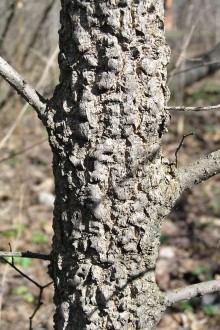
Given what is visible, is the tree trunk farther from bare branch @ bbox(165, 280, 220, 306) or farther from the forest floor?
the forest floor

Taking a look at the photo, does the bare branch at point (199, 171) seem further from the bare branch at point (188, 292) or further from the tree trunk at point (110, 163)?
the bare branch at point (188, 292)

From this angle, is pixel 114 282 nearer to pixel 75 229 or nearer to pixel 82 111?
pixel 75 229

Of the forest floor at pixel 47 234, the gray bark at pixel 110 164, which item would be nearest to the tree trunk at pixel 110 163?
the gray bark at pixel 110 164

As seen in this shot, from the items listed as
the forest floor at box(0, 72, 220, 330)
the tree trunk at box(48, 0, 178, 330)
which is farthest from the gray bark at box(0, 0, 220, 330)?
the forest floor at box(0, 72, 220, 330)

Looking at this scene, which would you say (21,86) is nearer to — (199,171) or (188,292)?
(199,171)

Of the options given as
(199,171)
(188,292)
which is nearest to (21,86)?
(199,171)
